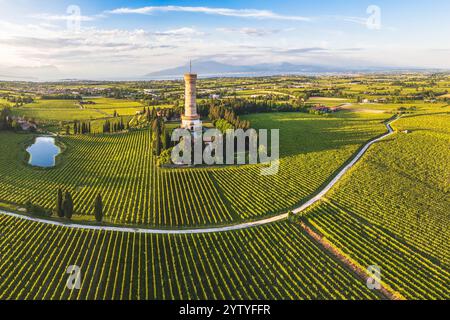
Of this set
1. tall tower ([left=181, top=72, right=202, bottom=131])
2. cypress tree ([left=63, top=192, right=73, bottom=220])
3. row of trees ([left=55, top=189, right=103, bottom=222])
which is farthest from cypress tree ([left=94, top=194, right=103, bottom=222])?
tall tower ([left=181, top=72, right=202, bottom=131])

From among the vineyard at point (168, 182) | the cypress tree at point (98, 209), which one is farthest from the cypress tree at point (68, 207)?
the cypress tree at point (98, 209)

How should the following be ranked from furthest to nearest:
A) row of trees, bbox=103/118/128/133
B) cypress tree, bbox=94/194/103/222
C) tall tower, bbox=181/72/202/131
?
1. row of trees, bbox=103/118/128/133
2. tall tower, bbox=181/72/202/131
3. cypress tree, bbox=94/194/103/222

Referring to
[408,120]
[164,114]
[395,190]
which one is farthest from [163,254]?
[408,120]

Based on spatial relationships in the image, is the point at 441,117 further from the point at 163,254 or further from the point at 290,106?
the point at 163,254

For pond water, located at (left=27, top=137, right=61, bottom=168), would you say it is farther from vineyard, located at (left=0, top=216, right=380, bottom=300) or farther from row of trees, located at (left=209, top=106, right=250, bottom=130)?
row of trees, located at (left=209, top=106, right=250, bottom=130)

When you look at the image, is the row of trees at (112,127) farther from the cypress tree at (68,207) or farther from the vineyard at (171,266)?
the vineyard at (171,266)

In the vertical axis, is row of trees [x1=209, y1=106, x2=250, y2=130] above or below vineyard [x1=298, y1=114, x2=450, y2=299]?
above
